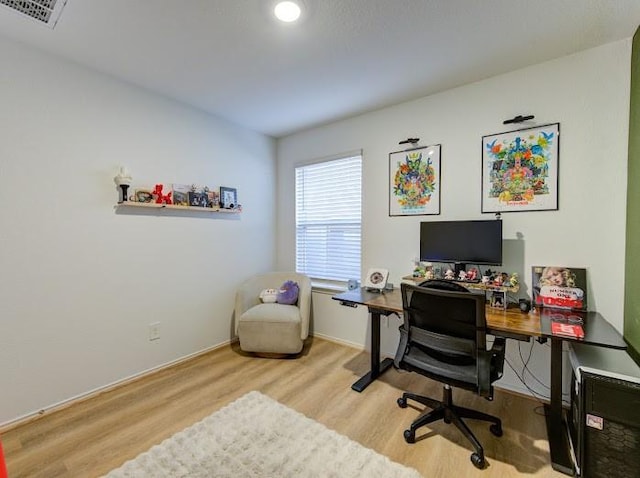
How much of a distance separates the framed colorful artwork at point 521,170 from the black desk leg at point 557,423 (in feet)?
3.56

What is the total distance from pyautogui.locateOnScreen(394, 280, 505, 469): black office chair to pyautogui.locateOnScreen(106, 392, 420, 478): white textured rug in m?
0.40

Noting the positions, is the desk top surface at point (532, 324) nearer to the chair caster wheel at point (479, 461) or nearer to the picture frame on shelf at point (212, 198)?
the chair caster wheel at point (479, 461)

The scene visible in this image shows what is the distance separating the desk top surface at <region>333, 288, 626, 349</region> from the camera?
5.11 feet

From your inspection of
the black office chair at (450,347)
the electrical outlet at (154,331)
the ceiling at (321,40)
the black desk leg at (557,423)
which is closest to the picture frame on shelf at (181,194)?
the ceiling at (321,40)

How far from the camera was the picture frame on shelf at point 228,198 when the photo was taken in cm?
325

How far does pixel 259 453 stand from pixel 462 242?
81.3 inches

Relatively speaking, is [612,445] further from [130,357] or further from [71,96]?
[71,96]

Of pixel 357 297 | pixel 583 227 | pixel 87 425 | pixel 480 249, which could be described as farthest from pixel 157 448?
pixel 583 227

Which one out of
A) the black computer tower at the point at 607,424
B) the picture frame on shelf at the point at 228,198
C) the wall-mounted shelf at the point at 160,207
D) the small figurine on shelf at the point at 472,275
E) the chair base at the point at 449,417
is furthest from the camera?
the picture frame on shelf at the point at 228,198

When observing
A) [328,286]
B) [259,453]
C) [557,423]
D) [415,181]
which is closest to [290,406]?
[259,453]

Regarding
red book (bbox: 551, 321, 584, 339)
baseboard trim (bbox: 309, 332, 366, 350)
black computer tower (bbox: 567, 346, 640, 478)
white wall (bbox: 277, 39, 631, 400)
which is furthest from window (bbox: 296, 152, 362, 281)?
black computer tower (bbox: 567, 346, 640, 478)

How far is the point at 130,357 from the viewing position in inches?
101

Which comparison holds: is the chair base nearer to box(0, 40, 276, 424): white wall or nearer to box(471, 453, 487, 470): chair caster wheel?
box(471, 453, 487, 470): chair caster wheel

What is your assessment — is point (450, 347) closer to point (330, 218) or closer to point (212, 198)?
point (330, 218)
